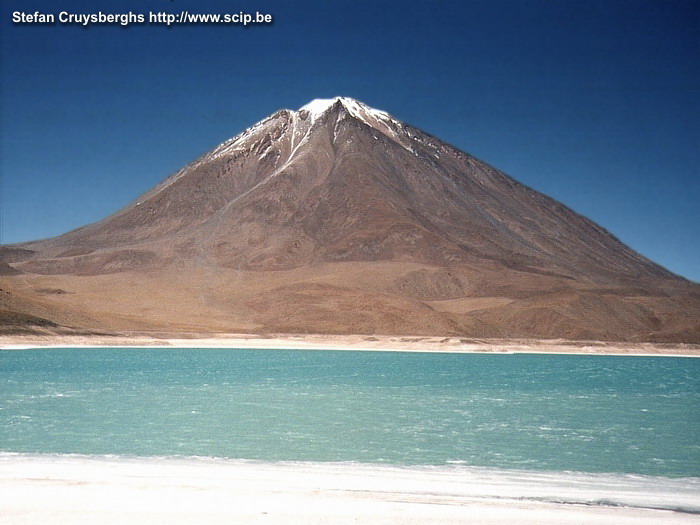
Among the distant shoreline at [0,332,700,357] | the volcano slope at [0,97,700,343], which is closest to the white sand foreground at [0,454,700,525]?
the distant shoreline at [0,332,700,357]

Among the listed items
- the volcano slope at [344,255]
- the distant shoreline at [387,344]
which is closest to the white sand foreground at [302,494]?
the distant shoreline at [387,344]

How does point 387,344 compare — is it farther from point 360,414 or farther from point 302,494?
point 302,494

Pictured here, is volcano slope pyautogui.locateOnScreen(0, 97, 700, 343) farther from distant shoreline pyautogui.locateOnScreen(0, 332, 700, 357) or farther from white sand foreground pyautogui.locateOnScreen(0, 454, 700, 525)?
white sand foreground pyautogui.locateOnScreen(0, 454, 700, 525)

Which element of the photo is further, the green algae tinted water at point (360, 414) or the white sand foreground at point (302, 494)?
the green algae tinted water at point (360, 414)

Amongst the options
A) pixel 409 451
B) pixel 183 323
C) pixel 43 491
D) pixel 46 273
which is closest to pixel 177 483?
pixel 43 491

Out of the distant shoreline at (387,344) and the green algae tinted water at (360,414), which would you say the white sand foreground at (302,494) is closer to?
the green algae tinted water at (360,414)

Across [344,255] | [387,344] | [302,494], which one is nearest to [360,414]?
[302,494]
